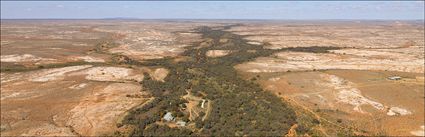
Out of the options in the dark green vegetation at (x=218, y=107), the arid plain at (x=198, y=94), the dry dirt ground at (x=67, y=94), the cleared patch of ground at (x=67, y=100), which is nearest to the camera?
the dark green vegetation at (x=218, y=107)

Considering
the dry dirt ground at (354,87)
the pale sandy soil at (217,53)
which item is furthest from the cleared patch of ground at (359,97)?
the pale sandy soil at (217,53)

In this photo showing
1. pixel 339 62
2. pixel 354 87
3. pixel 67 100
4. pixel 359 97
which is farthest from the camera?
pixel 339 62

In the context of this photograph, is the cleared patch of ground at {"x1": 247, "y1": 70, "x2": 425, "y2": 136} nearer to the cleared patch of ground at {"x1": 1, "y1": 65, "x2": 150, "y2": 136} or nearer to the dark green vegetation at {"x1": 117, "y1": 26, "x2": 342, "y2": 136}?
the dark green vegetation at {"x1": 117, "y1": 26, "x2": 342, "y2": 136}

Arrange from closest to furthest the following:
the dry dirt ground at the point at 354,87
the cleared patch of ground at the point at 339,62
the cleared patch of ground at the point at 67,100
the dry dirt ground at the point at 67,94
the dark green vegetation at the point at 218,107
A: the dark green vegetation at the point at 218,107 → the cleared patch of ground at the point at 67,100 → the dry dirt ground at the point at 67,94 → the dry dirt ground at the point at 354,87 → the cleared patch of ground at the point at 339,62

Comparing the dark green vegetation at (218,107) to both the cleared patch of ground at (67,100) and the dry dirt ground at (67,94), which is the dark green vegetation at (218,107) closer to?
the dry dirt ground at (67,94)

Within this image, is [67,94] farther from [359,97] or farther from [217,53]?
[217,53]

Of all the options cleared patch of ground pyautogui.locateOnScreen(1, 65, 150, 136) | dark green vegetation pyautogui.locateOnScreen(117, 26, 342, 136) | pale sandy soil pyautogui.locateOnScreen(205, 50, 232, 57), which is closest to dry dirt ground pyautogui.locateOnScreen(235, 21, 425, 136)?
dark green vegetation pyautogui.locateOnScreen(117, 26, 342, 136)

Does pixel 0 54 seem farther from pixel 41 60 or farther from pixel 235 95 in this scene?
pixel 235 95

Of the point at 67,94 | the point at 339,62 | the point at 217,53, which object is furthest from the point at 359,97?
the point at 217,53

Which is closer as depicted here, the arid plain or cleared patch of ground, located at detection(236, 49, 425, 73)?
the arid plain
